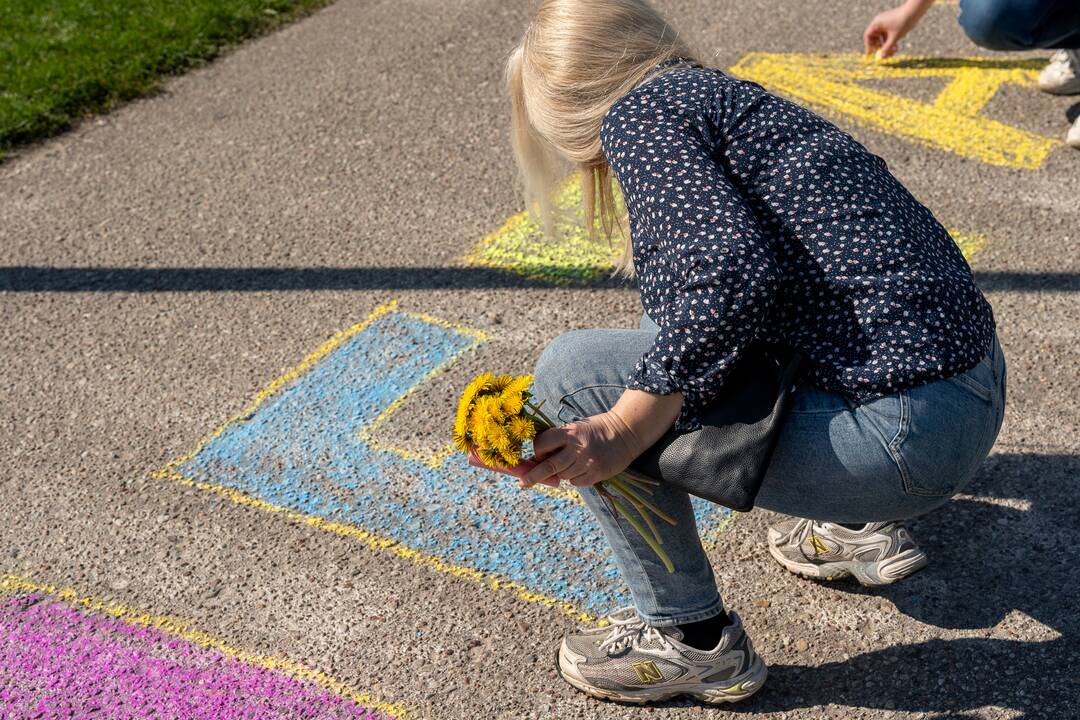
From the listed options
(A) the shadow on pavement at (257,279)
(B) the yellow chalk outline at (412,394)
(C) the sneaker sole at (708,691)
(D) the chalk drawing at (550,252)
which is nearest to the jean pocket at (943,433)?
(C) the sneaker sole at (708,691)

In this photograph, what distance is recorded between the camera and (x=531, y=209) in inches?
115

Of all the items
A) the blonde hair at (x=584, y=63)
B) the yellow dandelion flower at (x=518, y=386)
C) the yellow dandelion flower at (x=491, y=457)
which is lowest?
the yellow dandelion flower at (x=491, y=457)

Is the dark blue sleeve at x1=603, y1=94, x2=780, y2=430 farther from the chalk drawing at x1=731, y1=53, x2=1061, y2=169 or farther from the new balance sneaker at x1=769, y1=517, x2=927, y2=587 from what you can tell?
the chalk drawing at x1=731, y1=53, x2=1061, y2=169

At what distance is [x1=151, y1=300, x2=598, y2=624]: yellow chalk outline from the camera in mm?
2703

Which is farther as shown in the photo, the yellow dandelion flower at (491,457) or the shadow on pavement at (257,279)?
the shadow on pavement at (257,279)

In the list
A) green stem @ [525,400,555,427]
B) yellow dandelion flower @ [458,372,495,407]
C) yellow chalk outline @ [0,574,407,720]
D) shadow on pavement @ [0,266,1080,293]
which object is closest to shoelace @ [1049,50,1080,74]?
shadow on pavement @ [0,266,1080,293]

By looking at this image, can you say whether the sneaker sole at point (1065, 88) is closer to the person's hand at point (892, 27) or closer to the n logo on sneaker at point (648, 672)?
the person's hand at point (892, 27)

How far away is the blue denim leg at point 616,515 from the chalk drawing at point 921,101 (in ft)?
8.62

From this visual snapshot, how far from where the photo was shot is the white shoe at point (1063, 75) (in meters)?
4.69

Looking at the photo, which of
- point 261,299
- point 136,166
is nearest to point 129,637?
point 261,299

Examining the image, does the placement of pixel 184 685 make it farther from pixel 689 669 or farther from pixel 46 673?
pixel 689 669

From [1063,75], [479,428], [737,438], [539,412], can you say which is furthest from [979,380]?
[1063,75]

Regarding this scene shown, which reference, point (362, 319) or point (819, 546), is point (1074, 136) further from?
point (362, 319)

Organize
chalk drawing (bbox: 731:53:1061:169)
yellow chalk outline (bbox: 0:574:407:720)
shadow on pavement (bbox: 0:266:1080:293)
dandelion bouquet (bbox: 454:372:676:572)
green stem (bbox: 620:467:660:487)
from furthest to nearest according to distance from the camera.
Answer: chalk drawing (bbox: 731:53:1061:169)
shadow on pavement (bbox: 0:266:1080:293)
yellow chalk outline (bbox: 0:574:407:720)
green stem (bbox: 620:467:660:487)
dandelion bouquet (bbox: 454:372:676:572)
